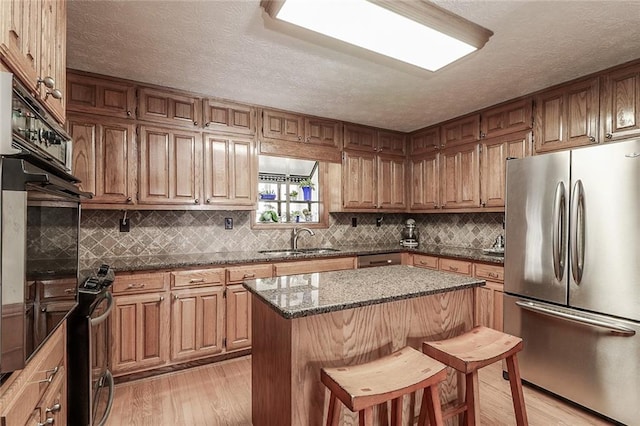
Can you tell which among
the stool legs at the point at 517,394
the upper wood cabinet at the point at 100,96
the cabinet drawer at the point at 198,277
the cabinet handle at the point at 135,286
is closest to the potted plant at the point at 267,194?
the cabinet drawer at the point at 198,277

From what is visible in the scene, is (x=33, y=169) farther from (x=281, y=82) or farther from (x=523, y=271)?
(x=523, y=271)

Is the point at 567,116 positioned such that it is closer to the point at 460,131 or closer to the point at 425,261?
the point at 460,131

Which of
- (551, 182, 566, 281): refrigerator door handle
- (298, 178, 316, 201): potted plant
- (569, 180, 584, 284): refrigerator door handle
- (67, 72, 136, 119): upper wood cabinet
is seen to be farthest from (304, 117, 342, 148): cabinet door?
(569, 180, 584, 284): refrigerator door handle

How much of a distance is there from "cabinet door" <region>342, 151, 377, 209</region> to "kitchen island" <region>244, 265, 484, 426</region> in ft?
6.68

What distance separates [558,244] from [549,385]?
1018mm

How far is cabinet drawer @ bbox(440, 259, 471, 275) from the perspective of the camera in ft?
10.6

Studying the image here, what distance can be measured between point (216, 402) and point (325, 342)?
130 centimetres

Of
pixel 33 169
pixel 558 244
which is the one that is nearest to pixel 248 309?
pixel 33 169

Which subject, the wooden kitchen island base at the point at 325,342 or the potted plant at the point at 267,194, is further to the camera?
the potted plant at the point at 267,194

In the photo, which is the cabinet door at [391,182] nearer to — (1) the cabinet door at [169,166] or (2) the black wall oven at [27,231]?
(1) the cabinet door at [169,166]

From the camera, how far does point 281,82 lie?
2744mm

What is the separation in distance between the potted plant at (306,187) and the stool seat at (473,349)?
2642 millimetres

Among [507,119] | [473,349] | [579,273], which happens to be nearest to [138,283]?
[473,349]

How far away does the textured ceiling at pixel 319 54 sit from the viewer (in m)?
1.80
